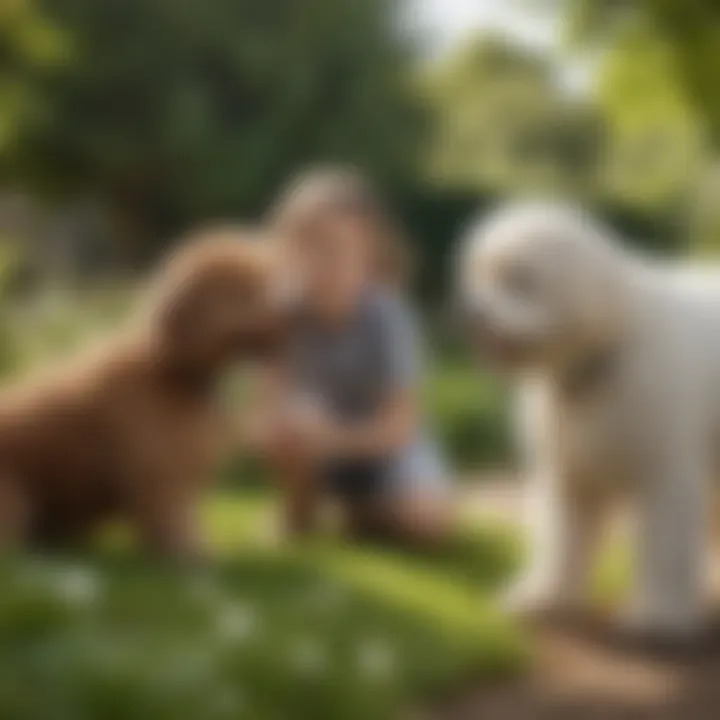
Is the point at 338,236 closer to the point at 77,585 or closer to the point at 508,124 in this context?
the point at 508,124

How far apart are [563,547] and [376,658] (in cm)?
20

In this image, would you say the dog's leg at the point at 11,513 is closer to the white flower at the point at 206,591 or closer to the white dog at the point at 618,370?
the white flower at the point at 206,591

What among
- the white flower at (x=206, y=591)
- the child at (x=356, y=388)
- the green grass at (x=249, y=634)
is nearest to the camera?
the green grass at (x=249, y=634)

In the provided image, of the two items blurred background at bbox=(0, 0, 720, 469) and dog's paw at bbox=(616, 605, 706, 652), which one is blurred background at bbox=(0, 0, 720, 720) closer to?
blurred background at bbox=(0, 0, 720, 469)

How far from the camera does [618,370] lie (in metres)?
0.88

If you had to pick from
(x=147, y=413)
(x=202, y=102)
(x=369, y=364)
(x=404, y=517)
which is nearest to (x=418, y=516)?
(x=404, y=517)

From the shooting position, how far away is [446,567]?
0.95 metres

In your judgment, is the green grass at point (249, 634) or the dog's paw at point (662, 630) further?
the dog's paw at point (662, 630)

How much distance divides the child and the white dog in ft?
0.25

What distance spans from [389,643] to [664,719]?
0.16 meters

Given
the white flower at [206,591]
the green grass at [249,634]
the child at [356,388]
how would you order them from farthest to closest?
the child at [356,388]
the white flower at [206,591]
the green grass at [249,634]

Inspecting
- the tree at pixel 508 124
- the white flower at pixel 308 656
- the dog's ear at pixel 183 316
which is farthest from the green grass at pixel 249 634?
the tree at pixel 508 124

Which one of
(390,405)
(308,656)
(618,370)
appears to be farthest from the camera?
(390,405)

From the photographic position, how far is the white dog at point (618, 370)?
0.85 metres
